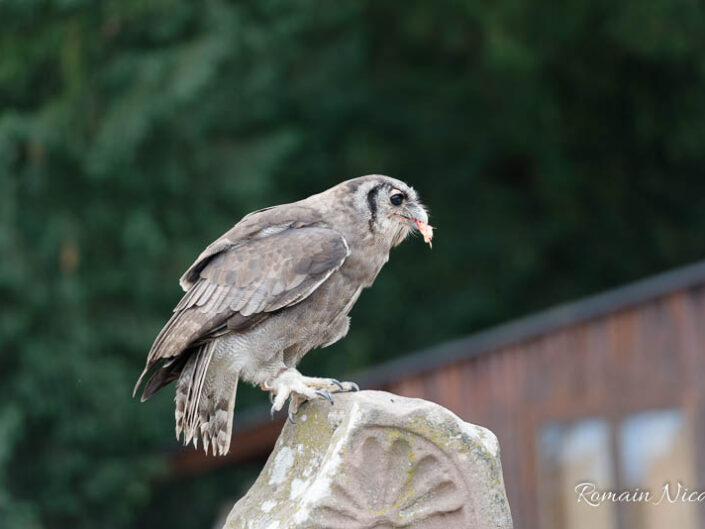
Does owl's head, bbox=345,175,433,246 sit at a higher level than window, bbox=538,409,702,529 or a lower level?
lower

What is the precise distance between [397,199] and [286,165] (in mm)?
10043

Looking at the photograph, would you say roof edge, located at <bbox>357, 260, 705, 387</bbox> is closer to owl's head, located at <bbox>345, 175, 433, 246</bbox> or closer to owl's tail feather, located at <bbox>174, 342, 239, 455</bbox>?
owl's head, located at <bbox>345, 175, 433, 246</bbox>

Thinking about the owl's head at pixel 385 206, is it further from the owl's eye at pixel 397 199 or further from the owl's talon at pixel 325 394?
the owl's talon at pixel 325 394

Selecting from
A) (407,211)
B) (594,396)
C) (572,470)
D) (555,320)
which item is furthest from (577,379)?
(407,211)

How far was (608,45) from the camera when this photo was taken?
1510 centimetres

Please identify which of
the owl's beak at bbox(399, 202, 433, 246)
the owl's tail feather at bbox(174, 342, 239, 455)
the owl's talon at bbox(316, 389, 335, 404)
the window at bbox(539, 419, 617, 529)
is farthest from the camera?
the window at bbox(539, 419, 617, 529)

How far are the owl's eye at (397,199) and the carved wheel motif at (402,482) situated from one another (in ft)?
3.85

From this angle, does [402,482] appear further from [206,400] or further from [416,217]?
[416,217]

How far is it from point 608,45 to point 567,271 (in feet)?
9.77

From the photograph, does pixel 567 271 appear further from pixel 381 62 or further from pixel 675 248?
pixel 381 62

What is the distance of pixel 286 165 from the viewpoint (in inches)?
574

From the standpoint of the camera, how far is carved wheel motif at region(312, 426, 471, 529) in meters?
3.65

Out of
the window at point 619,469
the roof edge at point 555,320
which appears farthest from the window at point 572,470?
the roof edge at point 555,320

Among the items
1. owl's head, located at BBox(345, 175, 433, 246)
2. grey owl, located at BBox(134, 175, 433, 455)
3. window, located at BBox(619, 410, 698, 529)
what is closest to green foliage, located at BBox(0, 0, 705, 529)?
window, located at BBox(619, 410, 698, 529)
